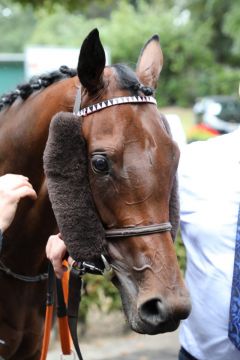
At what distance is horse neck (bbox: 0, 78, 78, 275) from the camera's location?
2.39 m

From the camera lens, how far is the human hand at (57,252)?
7.93 feet

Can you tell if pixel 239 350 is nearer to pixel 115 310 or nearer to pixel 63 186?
pixel 63 186

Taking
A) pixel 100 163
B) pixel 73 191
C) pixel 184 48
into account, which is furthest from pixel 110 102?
pixel 184 48

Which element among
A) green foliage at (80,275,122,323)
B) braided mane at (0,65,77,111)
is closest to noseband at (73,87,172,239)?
braided mane at (0,65,77,111)

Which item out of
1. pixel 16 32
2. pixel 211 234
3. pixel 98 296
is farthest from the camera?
pixel 16 32

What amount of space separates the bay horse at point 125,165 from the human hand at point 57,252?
135mm

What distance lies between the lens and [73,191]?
2051 millimetres

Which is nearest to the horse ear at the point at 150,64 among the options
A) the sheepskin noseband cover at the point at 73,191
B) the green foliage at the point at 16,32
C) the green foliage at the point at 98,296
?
the sheepskin noseband cover at the point at 73,191

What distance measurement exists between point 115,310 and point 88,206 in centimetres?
386

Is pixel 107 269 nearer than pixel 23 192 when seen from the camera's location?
Yes

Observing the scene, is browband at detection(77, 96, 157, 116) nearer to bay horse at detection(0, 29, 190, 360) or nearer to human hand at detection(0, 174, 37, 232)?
bay horse at detection(0, 29, 190, 360)

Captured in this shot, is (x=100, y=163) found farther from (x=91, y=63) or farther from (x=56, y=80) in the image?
(x=56, y=80)

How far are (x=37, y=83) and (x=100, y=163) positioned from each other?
0.75 meters

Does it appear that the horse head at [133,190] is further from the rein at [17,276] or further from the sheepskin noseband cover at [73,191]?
the rein at [17,276]
